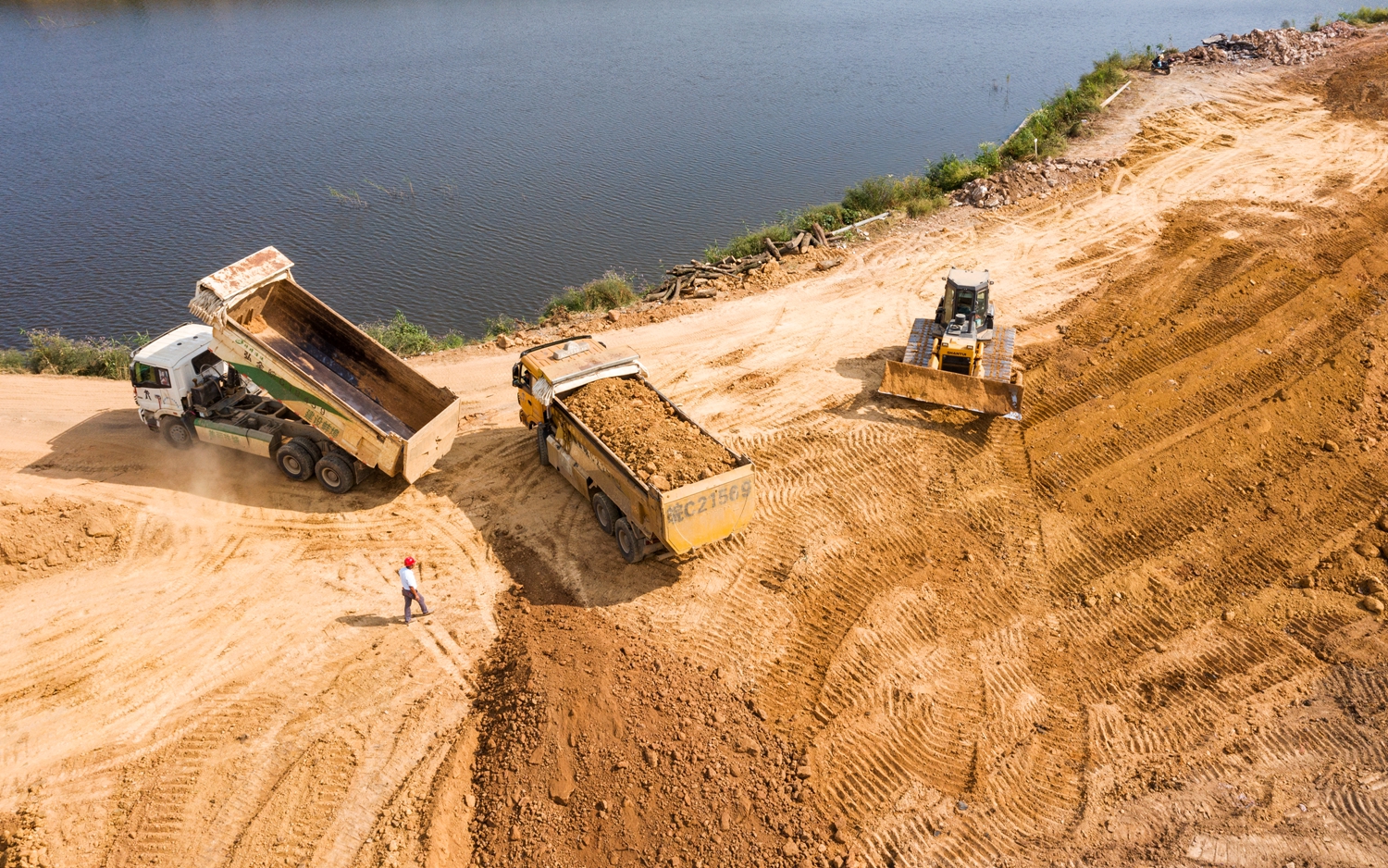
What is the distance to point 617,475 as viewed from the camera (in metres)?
12.0

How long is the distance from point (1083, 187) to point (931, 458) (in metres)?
15.3

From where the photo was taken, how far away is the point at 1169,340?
1753 centimetres

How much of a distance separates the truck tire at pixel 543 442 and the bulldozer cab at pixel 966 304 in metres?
7.80

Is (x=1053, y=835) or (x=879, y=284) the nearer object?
(x=1053, y=835)

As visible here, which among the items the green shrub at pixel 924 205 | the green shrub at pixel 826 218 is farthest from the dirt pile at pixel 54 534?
the green shrub at pixel 924 205

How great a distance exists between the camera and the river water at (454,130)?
2525 cm

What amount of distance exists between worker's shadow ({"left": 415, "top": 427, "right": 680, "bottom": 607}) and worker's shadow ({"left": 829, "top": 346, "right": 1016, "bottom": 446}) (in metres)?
5.42

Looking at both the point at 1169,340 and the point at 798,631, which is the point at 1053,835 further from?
the point at 1169,340

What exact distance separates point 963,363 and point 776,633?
719cm

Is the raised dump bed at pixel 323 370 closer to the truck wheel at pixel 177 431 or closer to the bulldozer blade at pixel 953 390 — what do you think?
the truck wheel at pixel 177 431

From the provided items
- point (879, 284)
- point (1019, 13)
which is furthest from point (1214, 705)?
point (1019, 13)

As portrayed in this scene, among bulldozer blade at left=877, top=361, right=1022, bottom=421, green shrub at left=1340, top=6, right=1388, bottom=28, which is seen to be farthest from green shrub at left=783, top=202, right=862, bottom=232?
green shrub at left=1340, top=6, right=1388, bottom=28

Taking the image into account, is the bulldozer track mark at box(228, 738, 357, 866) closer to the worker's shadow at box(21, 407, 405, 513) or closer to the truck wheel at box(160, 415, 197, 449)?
the worker's shadow at box(21, 407, 405, 513)

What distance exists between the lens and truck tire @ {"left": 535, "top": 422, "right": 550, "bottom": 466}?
1437 centimetres
